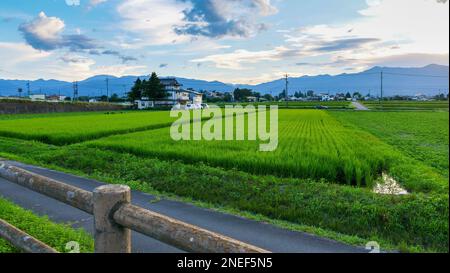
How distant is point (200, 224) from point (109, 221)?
13.4ft

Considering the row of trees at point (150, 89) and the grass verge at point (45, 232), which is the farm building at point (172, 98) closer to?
the row of trees at point (150, 89)

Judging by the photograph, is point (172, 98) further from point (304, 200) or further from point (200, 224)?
point (200, 224)

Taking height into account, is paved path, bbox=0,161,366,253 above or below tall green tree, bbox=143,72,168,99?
below

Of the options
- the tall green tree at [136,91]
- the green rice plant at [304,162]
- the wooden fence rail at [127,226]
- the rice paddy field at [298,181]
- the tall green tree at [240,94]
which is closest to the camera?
the wooden fence rail at [127,226]

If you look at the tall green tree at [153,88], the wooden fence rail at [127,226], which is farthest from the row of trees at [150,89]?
the wooden fence rail at [127,226]

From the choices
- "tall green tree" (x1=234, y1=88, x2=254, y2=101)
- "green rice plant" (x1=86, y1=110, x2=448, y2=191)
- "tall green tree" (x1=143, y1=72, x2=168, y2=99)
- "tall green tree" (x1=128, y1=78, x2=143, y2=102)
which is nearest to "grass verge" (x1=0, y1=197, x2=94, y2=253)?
"green rice plant" (x1=86, y1=110, x2=448, y2=191)

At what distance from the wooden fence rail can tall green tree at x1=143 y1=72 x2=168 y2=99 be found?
73.4 m

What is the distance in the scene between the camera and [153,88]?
243 ft

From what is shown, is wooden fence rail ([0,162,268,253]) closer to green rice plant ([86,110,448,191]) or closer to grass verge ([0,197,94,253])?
grass verge ([0,197,94,253])

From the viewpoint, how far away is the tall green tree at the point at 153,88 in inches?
2923

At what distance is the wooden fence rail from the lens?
6.41ft

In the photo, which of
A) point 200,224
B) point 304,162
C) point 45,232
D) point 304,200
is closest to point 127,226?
point 45,232
